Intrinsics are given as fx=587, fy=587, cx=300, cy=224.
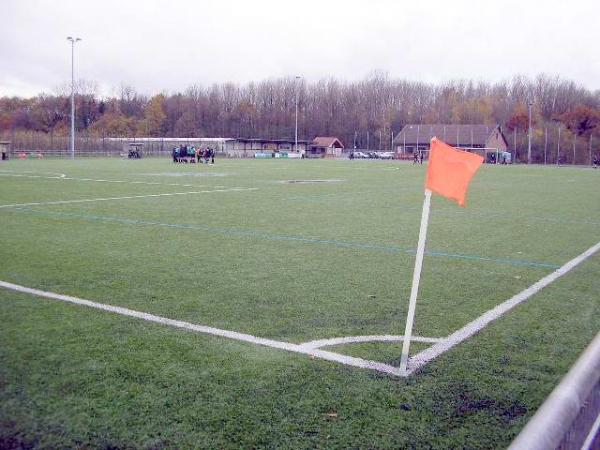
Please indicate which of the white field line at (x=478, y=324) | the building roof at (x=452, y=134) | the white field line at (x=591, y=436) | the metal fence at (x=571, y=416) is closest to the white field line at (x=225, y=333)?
the white field line at (x=478, y=324)

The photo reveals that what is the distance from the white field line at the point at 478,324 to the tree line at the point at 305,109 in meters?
100

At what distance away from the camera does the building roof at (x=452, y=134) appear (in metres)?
102

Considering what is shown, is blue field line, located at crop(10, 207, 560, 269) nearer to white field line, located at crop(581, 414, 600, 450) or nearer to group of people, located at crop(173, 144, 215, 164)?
white field line, located at crop(581, 414, 600, 450)

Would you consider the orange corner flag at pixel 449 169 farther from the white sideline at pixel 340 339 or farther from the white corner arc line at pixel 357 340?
the white corner arc line at pixel 357 340

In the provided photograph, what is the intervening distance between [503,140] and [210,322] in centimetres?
10427

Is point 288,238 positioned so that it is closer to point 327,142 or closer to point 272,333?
point 272,333

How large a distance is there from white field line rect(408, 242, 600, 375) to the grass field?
90 millimetres

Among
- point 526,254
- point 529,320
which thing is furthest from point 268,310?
point 526,254

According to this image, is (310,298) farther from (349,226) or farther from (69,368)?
(349,226)

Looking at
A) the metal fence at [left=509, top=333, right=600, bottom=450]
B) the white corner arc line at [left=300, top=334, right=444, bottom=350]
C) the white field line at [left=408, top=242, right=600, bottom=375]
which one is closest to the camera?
the metal fence at [left=509, top=333, right=600, bottom=450]

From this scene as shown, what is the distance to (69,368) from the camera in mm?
4477

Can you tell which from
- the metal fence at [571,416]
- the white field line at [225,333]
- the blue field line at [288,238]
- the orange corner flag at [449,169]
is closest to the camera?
the metal fence at [571,416]

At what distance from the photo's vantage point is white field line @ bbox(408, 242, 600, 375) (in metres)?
4.86

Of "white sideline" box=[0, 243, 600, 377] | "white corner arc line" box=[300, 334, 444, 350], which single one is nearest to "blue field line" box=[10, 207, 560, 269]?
"white sideline" box=[0, 243, 600, 377]
